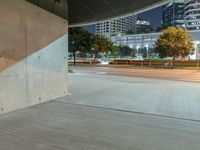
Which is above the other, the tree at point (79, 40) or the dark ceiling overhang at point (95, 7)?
the tree at point (79, 40)

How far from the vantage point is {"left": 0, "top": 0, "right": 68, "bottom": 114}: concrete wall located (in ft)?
21.5

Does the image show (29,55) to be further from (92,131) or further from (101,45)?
(101,45)

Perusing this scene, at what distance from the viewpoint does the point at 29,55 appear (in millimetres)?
7414

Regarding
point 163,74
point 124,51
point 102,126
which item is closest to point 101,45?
point 163,74

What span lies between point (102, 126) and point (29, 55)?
333 centimetres

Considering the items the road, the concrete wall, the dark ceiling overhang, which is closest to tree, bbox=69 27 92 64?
the road

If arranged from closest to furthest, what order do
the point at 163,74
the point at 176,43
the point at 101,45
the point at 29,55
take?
the point at 29,55
the point at 163,74
the point at 176,43
the point at 101,45

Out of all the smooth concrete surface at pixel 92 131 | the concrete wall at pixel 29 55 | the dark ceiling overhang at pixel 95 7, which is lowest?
the smooth concrete surface at pixel 92 131

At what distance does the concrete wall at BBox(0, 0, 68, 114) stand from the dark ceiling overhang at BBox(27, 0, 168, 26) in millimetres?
382

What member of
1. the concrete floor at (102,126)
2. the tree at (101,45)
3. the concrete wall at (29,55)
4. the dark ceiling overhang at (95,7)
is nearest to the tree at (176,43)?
the tree at (101,45)

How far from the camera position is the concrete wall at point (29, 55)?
21.5ft

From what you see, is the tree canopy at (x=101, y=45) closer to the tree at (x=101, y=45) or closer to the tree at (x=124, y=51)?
the tree at (x=101, y=45)

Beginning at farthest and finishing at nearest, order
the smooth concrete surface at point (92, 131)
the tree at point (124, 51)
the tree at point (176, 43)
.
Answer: the tree at point (124, 51)
the tree at point (176, 43)
the smooth concrete surface at point (92, 131)

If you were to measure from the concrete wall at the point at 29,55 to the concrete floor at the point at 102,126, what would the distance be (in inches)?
20.3
